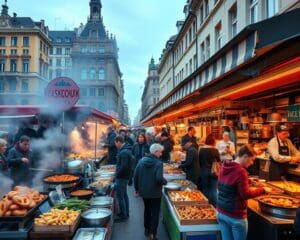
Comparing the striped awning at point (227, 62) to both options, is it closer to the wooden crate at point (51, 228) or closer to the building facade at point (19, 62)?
the wooden crate at point (51, 228)

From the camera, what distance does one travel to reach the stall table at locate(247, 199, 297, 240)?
4098mm

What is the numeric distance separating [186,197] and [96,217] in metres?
1.99

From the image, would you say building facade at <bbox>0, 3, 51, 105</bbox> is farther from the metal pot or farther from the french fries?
the french fries

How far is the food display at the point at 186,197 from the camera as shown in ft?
18.6

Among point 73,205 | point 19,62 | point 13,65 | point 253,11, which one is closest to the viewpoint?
point 73,205

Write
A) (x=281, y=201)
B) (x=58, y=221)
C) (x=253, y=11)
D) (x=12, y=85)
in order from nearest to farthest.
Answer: (x=58, y=221), (x=281, y=201), (x=253, y=11), (x=12, y=85)

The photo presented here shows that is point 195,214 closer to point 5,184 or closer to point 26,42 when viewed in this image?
point 5,184

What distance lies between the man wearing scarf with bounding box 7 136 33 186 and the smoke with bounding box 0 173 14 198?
24 cm

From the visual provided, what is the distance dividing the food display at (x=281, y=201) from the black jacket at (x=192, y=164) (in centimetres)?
334

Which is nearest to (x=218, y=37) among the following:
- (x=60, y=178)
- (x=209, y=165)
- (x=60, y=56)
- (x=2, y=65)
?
(x=209, y=165)

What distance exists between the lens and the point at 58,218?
4293mm

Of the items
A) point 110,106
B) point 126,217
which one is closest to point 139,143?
point 126,217

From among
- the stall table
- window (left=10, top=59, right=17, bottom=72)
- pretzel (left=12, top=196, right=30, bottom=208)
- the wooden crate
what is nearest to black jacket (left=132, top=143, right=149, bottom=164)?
the stall table

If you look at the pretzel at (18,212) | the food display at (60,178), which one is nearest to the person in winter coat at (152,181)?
the food display at (60,178)
